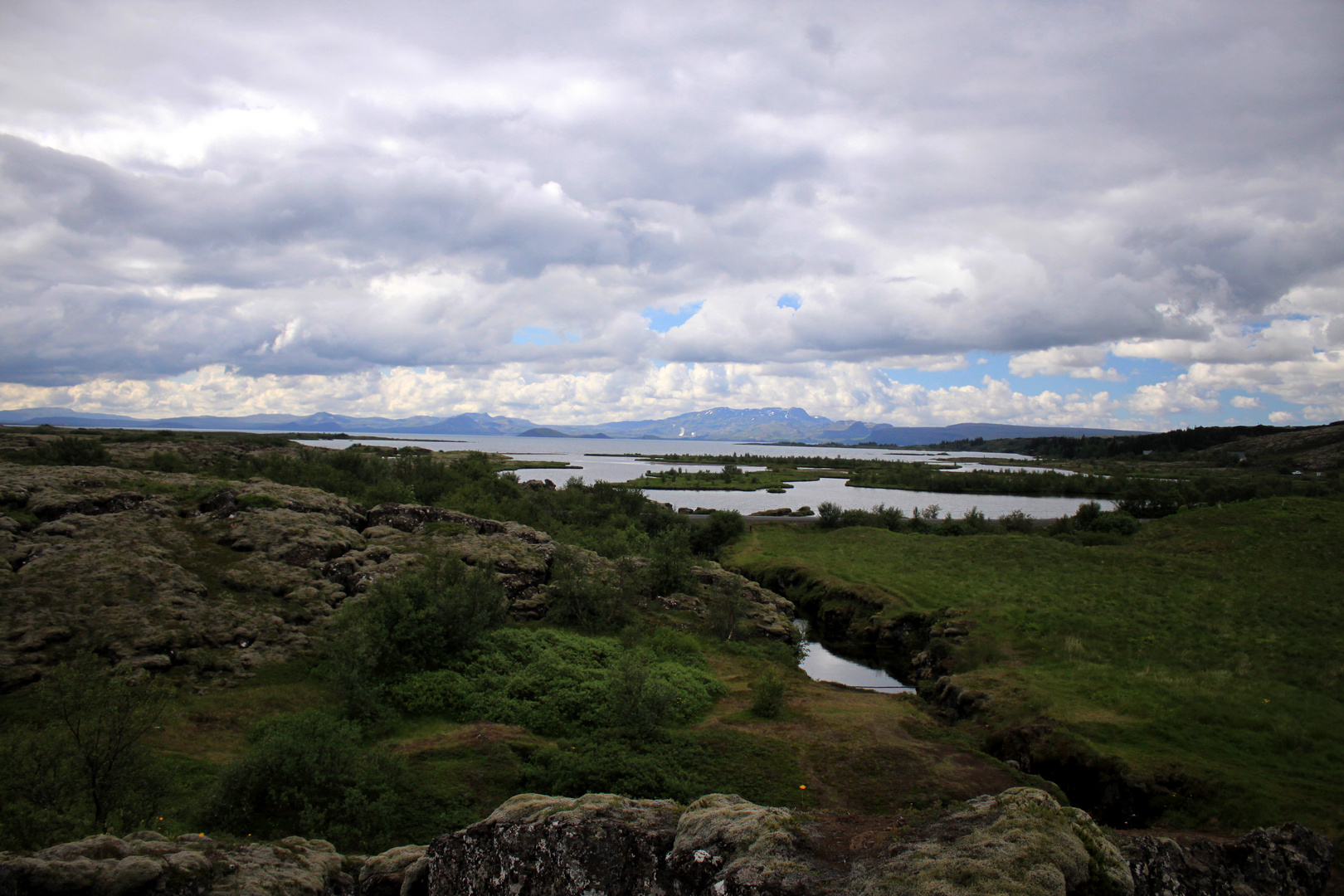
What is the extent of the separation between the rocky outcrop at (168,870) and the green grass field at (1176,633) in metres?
19.6

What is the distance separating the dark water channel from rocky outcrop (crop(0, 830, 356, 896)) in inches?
951

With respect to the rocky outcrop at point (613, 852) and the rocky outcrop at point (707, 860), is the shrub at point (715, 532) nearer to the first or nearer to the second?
the rocky outcrop at point (707, 860)

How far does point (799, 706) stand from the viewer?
21047mm

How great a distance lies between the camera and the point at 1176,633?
28.6 meters

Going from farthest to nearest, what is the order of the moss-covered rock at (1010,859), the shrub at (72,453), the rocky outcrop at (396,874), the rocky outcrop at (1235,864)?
1. the shrub at (72,453)
2. the rocky outcrop at (396,874)
3. the rocky outcrop at (1235,864)
4. the moss-covered rock at (1010,859)

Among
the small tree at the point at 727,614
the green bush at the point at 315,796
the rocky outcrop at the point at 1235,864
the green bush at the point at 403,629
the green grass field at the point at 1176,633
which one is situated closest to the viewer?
the rocky outcrop at the point at 1235,864

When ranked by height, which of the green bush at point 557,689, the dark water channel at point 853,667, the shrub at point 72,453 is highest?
the shrub at point 72,453

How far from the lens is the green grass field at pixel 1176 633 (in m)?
17.2

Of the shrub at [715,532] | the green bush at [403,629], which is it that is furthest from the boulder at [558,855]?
the shrub at [715,532]

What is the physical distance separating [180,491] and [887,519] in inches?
2454

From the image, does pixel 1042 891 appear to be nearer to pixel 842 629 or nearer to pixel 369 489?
pixel 842 629

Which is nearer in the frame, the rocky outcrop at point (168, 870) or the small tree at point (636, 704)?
the rocky outcrop at point (168, 870)

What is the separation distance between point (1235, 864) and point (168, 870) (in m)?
13.2

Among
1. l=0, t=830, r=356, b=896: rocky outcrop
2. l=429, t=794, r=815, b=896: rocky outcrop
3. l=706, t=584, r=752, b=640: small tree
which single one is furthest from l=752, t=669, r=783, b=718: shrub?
l=0, t=830, r=356, b=896: rocky outcrop
